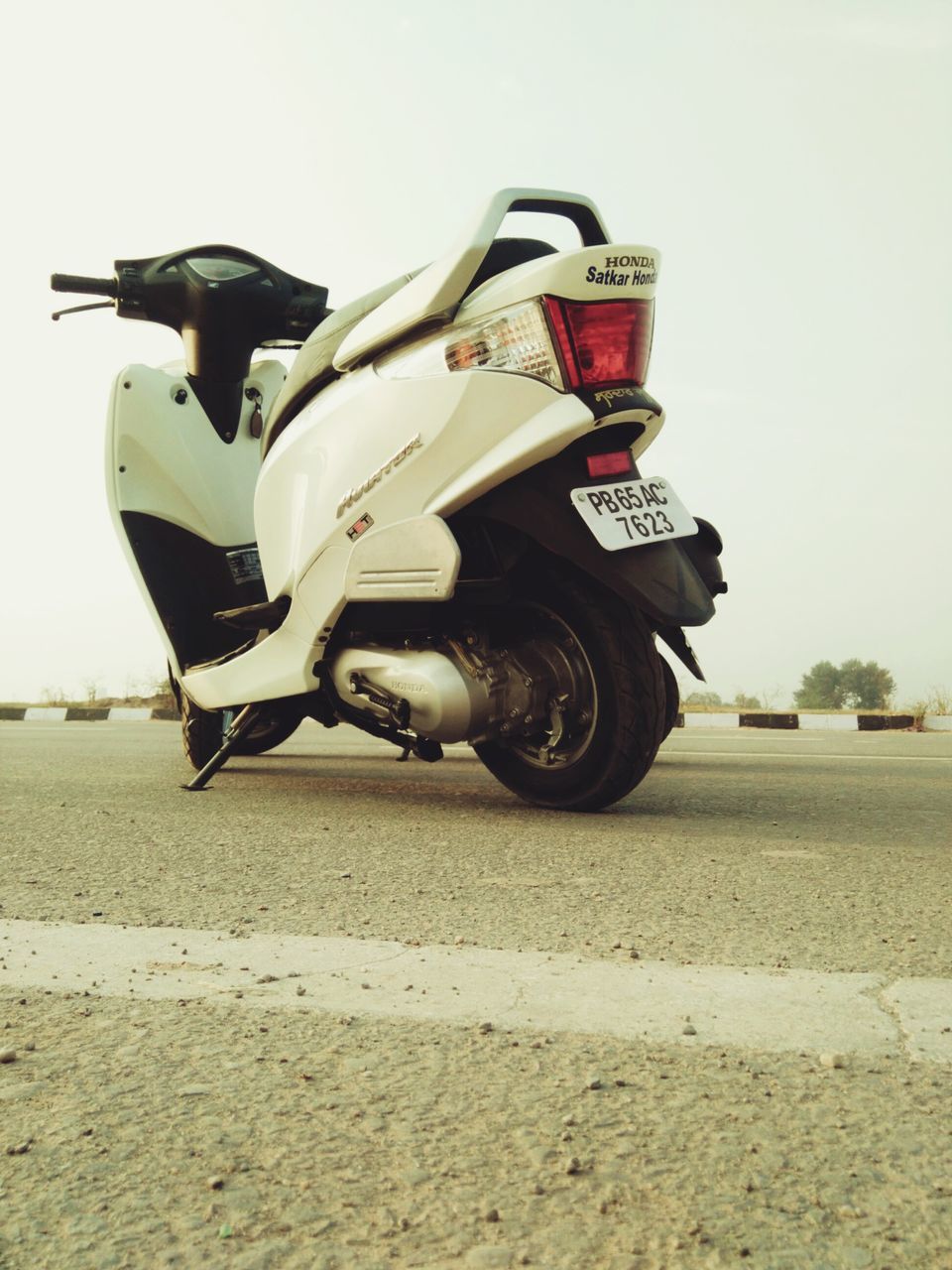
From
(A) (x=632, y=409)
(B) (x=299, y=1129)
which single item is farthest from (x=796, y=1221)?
(A) (x=632, y=409)

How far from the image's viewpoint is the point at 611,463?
3547 mm

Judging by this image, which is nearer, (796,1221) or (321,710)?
(796,1221)

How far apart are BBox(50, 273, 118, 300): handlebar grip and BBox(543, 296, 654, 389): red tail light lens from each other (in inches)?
98.9

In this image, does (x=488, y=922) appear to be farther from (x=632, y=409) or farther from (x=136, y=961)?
(x=632, y=409)

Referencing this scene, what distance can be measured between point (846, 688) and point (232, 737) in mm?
18747

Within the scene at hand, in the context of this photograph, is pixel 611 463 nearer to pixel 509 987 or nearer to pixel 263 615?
pixel 263 615

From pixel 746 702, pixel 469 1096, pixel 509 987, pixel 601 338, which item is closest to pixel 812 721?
pixel 746 702

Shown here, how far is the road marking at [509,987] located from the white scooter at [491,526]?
1.57m

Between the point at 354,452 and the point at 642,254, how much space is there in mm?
976

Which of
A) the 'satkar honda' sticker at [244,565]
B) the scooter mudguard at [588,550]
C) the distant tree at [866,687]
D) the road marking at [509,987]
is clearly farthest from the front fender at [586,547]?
the distant tree at [866,687]

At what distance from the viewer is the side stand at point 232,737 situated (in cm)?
436

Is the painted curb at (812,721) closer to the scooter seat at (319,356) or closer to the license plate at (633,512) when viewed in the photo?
the scooter seat at (319,356)

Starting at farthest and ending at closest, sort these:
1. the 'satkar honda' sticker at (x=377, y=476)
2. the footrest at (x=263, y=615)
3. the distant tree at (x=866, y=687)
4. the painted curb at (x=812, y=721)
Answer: the distant tree at (x=866, y=687), the painted curb at (x=812, y=721), the footrest at (x=263, y=615), the 'satkar honda' sticker at (x=377, y=476)

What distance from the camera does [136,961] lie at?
1975 millimetres
